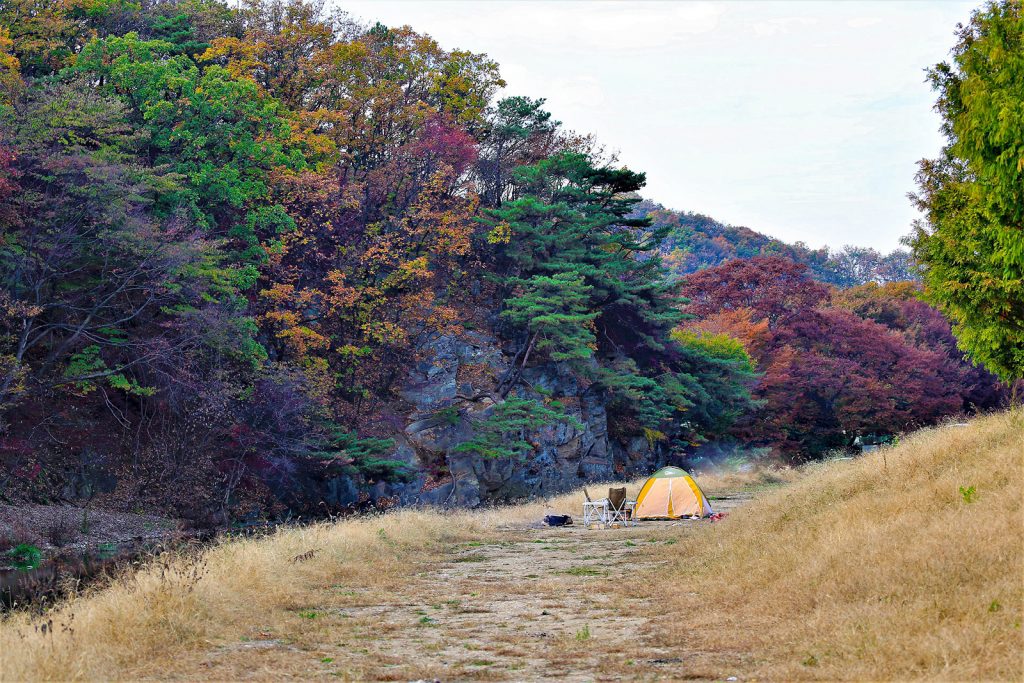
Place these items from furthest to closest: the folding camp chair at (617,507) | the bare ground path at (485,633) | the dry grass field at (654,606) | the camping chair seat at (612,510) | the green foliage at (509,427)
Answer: the green foliage at (509,427) → the folding camp chair at (617,507) → the camping chair seat at (612,510) → the bare ground path at (485,633) → the dry grass field at (654,606)

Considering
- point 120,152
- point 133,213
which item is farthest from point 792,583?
point 120,152

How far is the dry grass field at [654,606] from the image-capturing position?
25.1 feet

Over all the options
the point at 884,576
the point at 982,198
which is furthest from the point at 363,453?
the point at 884,576

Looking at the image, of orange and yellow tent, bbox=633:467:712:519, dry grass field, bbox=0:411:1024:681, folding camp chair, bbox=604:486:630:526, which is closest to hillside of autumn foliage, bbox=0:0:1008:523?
dry grass field, bbox=0:411:1024:681

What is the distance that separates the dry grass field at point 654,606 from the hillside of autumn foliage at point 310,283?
708 cm

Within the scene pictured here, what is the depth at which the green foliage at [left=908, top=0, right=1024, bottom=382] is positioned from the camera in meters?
17.4

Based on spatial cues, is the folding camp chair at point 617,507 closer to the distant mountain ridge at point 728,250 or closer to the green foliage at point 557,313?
the green foliage at point 557,313

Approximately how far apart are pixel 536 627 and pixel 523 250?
33.4m

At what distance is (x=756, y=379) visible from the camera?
4738 centimetres

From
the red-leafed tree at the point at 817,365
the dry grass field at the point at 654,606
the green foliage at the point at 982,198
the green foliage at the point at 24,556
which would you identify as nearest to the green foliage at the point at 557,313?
the red-leafed tree at the point at 817,365

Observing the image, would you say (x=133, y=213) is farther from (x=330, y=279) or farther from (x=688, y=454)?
(x=688, y=454)

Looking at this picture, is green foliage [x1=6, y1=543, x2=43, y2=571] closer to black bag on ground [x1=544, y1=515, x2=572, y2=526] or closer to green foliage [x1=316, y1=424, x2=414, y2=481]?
green foliage [x1=316, y1=424, x2=414, y2=481]

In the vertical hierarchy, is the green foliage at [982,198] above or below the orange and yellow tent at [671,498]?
above

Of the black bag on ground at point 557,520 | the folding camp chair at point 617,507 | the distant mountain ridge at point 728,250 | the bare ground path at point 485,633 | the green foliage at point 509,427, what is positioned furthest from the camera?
the distant mountain ridge at point 728,250
